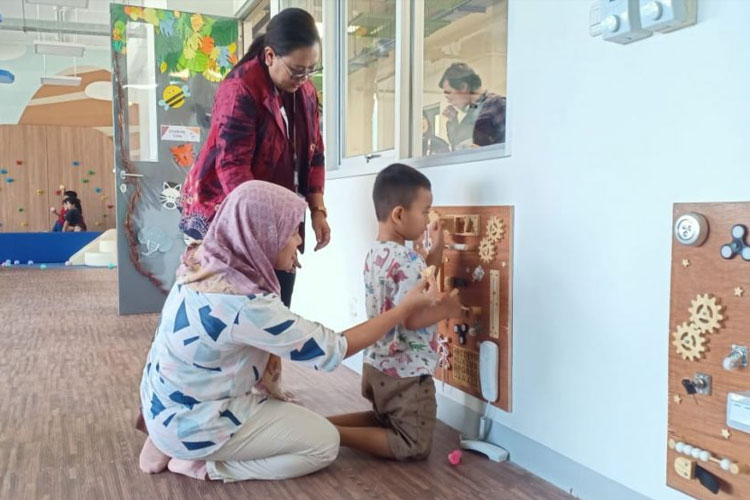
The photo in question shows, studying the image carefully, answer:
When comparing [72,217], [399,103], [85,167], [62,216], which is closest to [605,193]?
[399,103]

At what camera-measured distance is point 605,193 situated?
1526 millimetres

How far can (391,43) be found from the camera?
→ 114 inches

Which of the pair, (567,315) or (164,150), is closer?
(567,315)

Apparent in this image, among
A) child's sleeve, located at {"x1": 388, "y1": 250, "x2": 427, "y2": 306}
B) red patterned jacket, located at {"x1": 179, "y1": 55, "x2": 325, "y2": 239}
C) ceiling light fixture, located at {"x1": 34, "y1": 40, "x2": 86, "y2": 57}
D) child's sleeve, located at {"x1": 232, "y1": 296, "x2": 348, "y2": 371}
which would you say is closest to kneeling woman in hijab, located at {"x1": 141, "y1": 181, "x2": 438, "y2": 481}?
child's sleeve, located at {"x1": 232, "y1": 296, "x2": 348, "y2": 371}

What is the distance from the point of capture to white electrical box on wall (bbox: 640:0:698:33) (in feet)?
4.21

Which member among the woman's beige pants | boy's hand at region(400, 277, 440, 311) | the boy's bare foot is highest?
boy's hand at region(400, 277, 440, 311)

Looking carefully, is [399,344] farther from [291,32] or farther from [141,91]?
[141,91]

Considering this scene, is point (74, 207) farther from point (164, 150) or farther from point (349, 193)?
point (349, 193)

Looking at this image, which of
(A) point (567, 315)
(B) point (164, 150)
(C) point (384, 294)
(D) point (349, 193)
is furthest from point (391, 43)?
(B) point (164, 150)

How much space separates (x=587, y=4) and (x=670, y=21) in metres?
0.31

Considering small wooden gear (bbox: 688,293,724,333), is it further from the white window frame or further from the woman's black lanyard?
the woman's black lanyard

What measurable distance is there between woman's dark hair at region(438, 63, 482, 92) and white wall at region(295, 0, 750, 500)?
0.44 meters

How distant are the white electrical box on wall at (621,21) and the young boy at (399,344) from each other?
729 millimetres

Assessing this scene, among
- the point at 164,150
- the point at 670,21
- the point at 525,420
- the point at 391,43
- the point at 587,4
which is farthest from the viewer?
the point at 164,150
